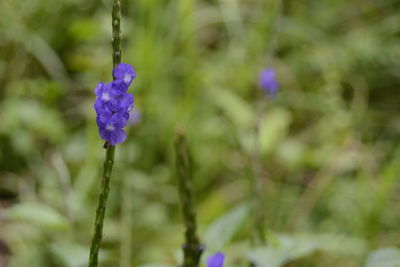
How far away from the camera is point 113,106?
0.69m

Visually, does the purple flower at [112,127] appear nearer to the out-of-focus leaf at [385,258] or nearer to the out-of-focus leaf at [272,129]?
the out-of-focus leaf at [385,258]

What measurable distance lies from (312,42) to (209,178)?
3.61 ft

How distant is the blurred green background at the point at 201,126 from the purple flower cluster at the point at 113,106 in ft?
3.12

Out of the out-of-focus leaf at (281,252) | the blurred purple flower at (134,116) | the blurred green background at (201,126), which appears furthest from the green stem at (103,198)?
the blurred purple flower at (134,116)

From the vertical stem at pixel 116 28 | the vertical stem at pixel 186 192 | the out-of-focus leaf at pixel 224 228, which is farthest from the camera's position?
the out-of-focus leaf at pixel 224 228

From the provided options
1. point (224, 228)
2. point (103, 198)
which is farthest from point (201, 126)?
point (103, 198)

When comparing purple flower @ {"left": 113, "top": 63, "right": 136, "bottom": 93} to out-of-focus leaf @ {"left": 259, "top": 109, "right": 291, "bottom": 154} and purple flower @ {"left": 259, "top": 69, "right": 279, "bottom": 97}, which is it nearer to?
purple flower @ {"left": 259, "top": 69, "right": 279, "bottom": 97}

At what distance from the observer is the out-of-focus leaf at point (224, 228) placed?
1196 mm

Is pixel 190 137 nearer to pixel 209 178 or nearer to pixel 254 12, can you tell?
pixel 209 178

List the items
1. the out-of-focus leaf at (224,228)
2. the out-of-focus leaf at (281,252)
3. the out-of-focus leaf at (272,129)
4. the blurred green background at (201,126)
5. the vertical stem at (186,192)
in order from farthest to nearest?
the out-of-focus leaf at (272,129), the blurred green background at (201,126), the out-of-focus leaf at (224,228), the out-of-focus leaf at (281,252), the vertical stem at (186,192)

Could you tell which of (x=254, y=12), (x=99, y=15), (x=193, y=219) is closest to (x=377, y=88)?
(x=254, y=12)

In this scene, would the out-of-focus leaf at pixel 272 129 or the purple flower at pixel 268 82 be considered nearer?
the purple flower at pixel 268 82

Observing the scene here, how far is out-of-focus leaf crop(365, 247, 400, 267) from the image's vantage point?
0.94 metres

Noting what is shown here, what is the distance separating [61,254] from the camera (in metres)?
1.26
